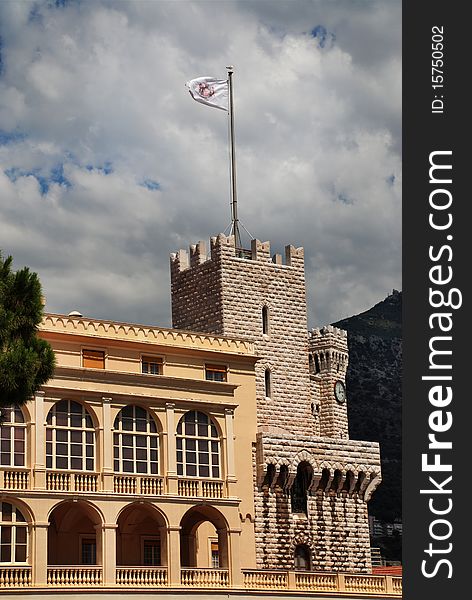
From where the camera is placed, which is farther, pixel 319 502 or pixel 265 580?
pixel 319 502

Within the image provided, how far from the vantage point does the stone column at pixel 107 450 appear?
51750mm

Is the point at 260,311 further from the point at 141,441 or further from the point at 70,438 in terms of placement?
the point at 70,438

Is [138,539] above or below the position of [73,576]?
above

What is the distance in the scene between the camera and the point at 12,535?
49156 millimetres

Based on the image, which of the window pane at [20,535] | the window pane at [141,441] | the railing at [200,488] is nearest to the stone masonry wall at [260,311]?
the railing at [200,488]

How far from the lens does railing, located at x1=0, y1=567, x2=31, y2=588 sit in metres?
47.8

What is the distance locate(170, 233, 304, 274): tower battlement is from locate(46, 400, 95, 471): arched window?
15.9 meters

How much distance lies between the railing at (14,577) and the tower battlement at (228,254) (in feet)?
72.5

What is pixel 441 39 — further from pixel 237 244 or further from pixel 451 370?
pixel 237 244

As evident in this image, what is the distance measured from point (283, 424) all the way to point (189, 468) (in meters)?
11.4

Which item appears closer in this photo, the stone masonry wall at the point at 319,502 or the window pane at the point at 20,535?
the window pane at the point at 20,535

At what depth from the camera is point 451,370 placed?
28219mm

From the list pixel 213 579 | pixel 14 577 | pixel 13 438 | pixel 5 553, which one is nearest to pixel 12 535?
pixel 5 553

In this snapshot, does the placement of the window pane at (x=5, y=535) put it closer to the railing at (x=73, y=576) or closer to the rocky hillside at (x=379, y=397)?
the railing at (x=73, y=576)
